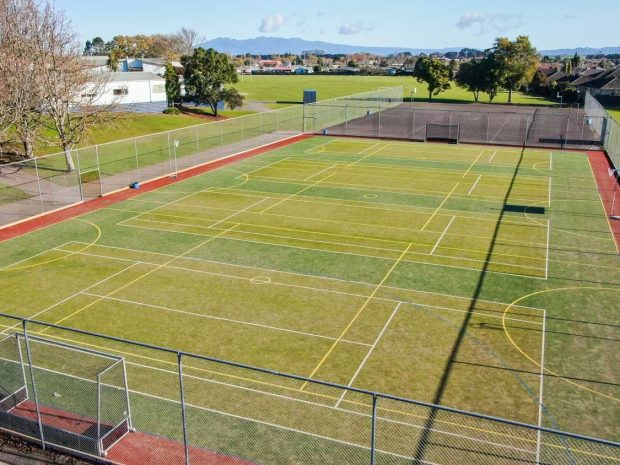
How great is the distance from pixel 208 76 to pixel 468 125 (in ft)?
111

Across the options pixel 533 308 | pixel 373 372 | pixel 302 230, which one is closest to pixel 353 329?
pixel 373 372

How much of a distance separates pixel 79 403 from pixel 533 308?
49.4 feet

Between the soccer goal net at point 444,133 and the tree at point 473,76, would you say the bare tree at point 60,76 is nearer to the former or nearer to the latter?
the soccer goal net at point 444,133

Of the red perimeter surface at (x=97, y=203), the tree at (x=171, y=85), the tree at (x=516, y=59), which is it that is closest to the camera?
the red perimeter surface at (x=97, y=203)

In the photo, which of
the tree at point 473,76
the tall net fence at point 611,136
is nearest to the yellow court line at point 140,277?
the tall net fence at point 611,136

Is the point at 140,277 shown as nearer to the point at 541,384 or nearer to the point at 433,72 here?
the point at 541,384

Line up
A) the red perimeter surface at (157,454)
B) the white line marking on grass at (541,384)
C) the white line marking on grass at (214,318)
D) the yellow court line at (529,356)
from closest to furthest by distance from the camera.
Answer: the red perimeter surface at (157,454) < the white line marking on grass at (541,384) < the yellow court line at (529,356) < the white line marking on grass at (214,318)

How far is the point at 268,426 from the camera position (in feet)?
45.8

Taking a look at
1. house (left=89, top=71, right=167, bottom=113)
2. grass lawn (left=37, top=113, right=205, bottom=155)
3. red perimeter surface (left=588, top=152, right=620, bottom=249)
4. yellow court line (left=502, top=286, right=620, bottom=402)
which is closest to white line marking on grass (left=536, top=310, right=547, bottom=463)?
yellow court line (left=502, top=286, right=620, bottom=402)

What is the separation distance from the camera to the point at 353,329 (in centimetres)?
1919

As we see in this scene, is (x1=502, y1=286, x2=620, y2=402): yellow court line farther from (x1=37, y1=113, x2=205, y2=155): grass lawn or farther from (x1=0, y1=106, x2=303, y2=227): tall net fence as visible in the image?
(x1=37, y1=113, x2=205, y2=155): grass lawn

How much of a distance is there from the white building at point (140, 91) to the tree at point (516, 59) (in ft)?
186

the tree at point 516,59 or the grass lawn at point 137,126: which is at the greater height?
the tree at point 516,59

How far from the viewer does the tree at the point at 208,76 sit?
75.2m
